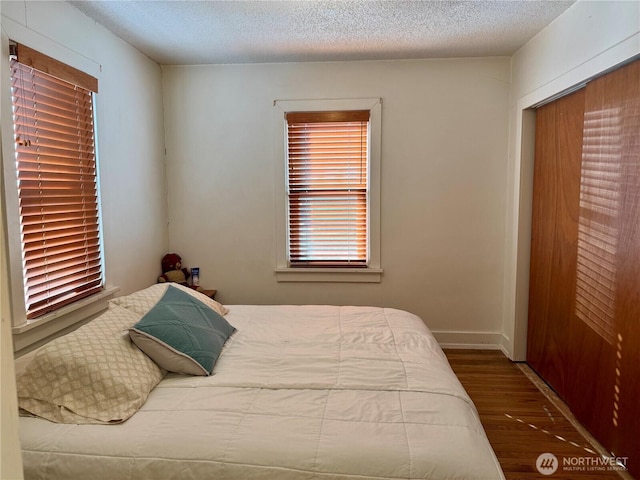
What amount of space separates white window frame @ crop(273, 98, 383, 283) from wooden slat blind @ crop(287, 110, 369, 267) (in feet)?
0.17

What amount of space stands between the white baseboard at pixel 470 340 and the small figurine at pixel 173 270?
2.23 metres

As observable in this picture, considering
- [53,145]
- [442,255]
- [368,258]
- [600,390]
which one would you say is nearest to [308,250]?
[368,258]

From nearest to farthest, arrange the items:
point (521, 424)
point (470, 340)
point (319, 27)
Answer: point (521, 424), point (319, 27), point (470, 340)

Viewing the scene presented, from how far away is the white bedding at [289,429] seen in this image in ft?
4.35

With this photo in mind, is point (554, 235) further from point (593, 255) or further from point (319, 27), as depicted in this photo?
point (319, 27)

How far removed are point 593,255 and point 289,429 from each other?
196cm

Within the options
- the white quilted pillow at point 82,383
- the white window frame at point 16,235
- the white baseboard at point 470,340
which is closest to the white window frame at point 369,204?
the white baseboard at point 470,340

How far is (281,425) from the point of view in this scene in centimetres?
148

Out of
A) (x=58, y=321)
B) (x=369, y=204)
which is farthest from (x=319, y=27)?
(x=58, y=321)

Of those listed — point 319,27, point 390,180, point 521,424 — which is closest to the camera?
point 521,424

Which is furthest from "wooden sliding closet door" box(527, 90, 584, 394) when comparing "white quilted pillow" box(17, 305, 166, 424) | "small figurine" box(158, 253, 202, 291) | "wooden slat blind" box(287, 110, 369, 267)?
"small figurine" box(158, 253, 202, 291)

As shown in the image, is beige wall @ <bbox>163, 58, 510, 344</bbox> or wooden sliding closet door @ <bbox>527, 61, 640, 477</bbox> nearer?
wooden sliding closet door @ <bbox>527, 61, 640, 477</bbox>

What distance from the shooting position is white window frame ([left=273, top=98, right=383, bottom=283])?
3455 mm

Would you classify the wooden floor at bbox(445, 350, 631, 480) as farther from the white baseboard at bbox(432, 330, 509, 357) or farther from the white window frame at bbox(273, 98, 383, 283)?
the white window frame at bbox(273, 98, 383, 283)
